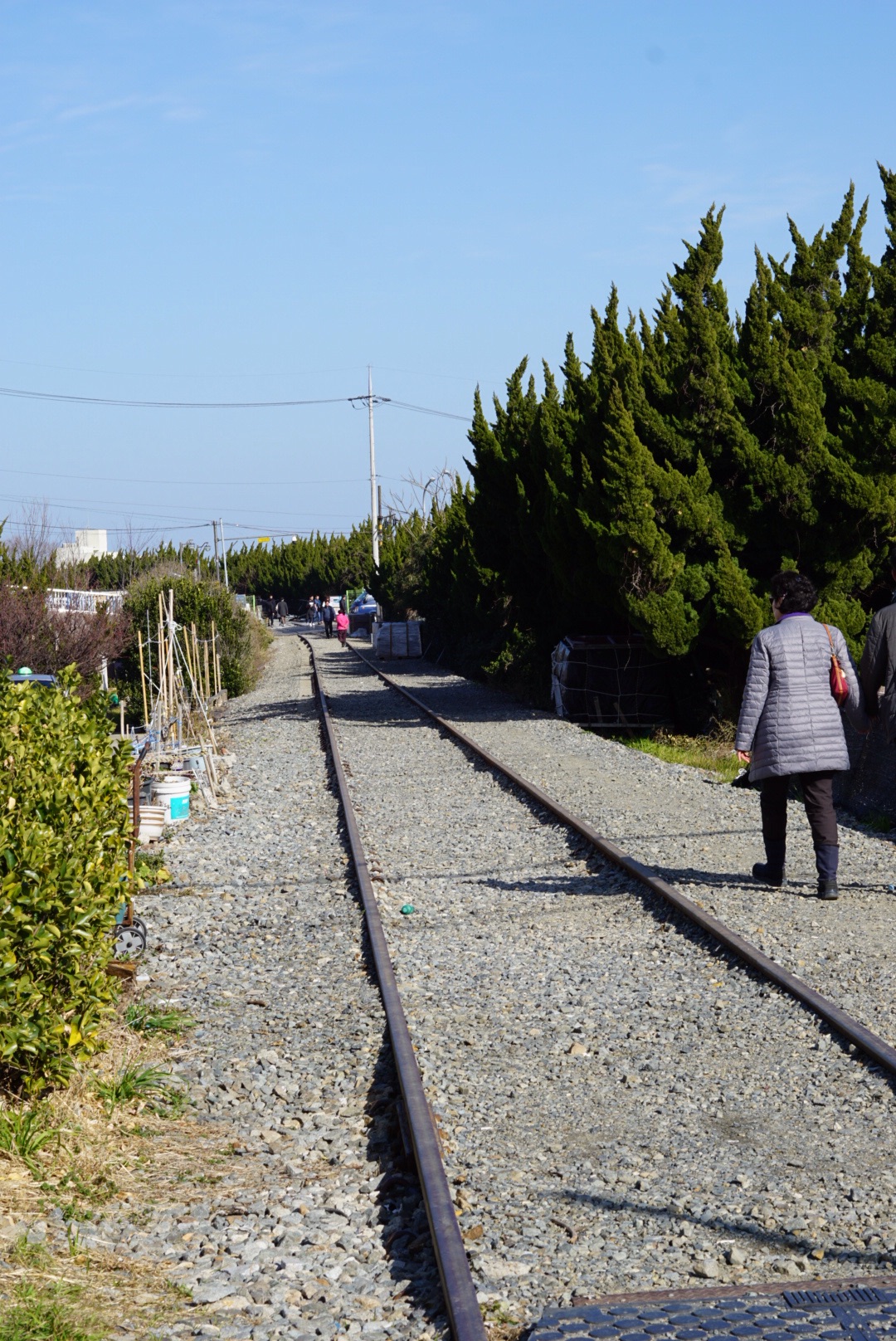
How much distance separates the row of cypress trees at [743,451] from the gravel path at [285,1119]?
847 cm

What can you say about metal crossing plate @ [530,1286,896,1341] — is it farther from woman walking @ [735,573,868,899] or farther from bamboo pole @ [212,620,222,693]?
bamboo pole @ [212,620,222,693]

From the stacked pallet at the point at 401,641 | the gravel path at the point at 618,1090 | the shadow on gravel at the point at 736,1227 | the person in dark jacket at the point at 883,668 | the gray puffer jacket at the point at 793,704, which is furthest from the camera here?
the stacked pallet at the point at 401,641

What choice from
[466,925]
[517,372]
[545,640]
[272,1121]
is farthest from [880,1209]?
[517,372]

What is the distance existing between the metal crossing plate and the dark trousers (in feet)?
16.0

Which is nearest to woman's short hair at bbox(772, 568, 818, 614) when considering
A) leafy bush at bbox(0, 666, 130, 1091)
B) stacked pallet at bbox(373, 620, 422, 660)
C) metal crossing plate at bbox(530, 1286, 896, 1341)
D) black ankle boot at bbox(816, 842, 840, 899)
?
black ankle boot at bbox(816, 842, 840, 899)

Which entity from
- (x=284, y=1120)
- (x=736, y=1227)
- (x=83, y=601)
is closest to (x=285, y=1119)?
(x=284, y=1120)

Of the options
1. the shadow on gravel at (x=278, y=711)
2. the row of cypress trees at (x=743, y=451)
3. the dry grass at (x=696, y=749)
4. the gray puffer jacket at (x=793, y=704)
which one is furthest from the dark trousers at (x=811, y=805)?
the shadow on gravel at (x=278, y=711)

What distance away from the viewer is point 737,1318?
11.7ft

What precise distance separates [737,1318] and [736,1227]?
1.90 ft

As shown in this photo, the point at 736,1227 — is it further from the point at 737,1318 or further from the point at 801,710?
the point at 801,710

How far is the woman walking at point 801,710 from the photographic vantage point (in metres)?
8.32

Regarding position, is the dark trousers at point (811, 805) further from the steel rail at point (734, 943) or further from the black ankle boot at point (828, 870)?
the steel rail at point (734, 943)

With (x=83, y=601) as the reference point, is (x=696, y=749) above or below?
below

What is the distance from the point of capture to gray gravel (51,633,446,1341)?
3883 millimetres
